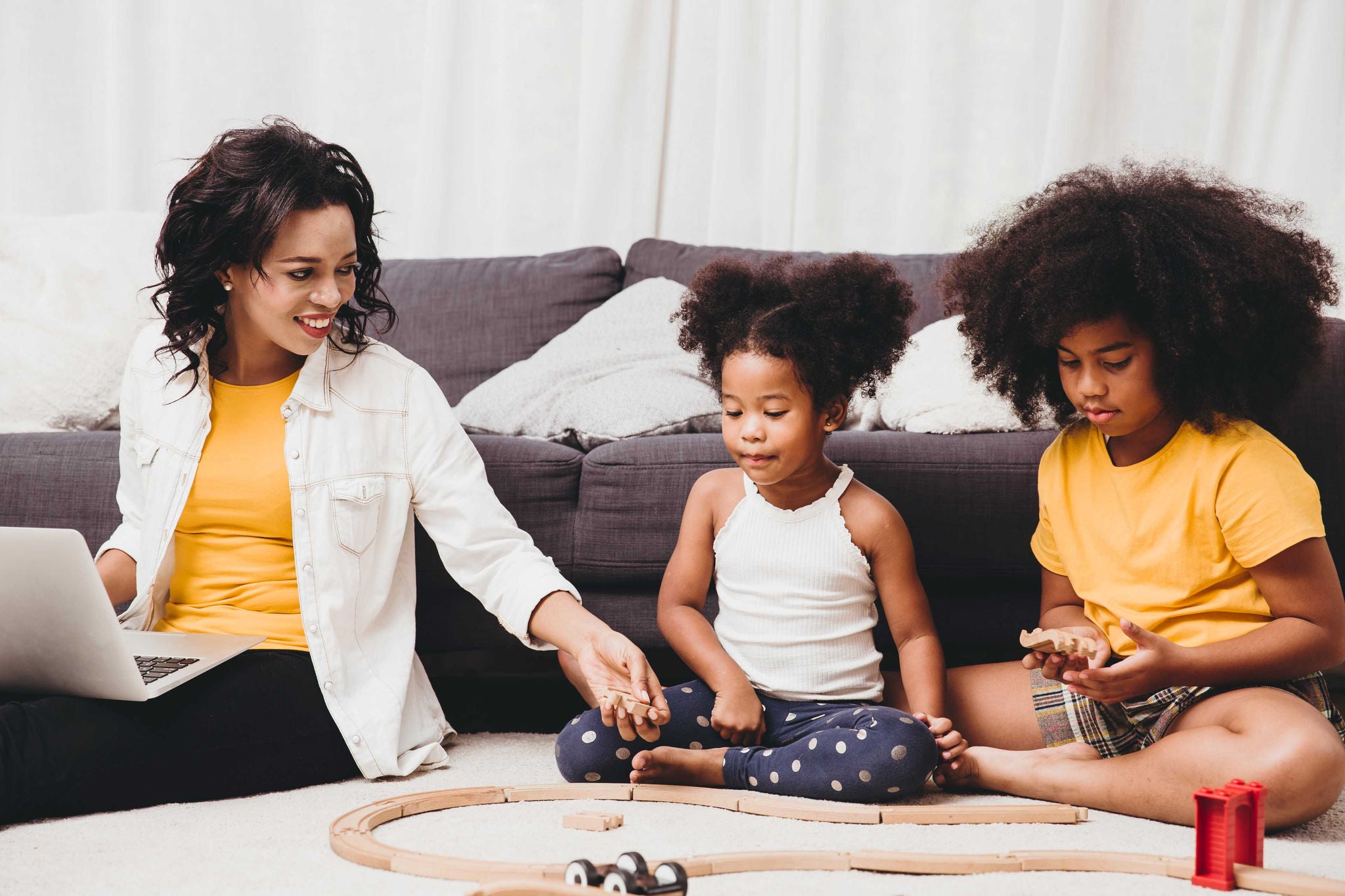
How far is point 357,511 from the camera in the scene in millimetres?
1537

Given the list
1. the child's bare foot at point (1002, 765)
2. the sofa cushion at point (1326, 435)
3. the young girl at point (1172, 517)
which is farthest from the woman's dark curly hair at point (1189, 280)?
the child's bare foot at point (1002, 765)

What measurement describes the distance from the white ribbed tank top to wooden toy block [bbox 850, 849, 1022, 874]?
0.41m

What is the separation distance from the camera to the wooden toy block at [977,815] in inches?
50.8

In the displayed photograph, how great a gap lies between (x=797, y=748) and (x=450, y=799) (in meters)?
0.42

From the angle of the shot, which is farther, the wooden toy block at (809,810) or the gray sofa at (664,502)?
the gray sofa at (664,502)

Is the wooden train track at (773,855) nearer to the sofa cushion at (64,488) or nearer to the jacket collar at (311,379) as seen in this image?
the jacket collar at (311,379)

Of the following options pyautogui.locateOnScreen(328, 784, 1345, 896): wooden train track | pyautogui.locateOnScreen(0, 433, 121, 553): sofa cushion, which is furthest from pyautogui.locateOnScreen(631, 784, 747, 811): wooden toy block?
pyautogui.locateOnScreen(0, 433, 121, 553): sofa cushion

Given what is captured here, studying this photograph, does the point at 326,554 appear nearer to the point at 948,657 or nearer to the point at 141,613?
the point at 141,613

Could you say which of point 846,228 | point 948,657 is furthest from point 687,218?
point 948,657

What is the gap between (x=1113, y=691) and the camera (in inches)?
51.3

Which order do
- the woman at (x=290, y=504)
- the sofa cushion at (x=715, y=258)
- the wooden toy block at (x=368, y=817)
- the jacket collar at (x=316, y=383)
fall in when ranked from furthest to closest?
1. the sofa cushion at (x=715, y=258)
2. the jacket collar at (x=316, y=383)
3. the woman at (x=290, y=504)
4. the wooden toy block at (x=368, y=817)

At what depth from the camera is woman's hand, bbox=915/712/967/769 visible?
4.62ft

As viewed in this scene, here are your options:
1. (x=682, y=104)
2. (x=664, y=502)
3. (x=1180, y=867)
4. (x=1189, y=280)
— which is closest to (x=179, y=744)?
(x=664, y=502)

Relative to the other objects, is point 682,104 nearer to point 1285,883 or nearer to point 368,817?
point 368,817
